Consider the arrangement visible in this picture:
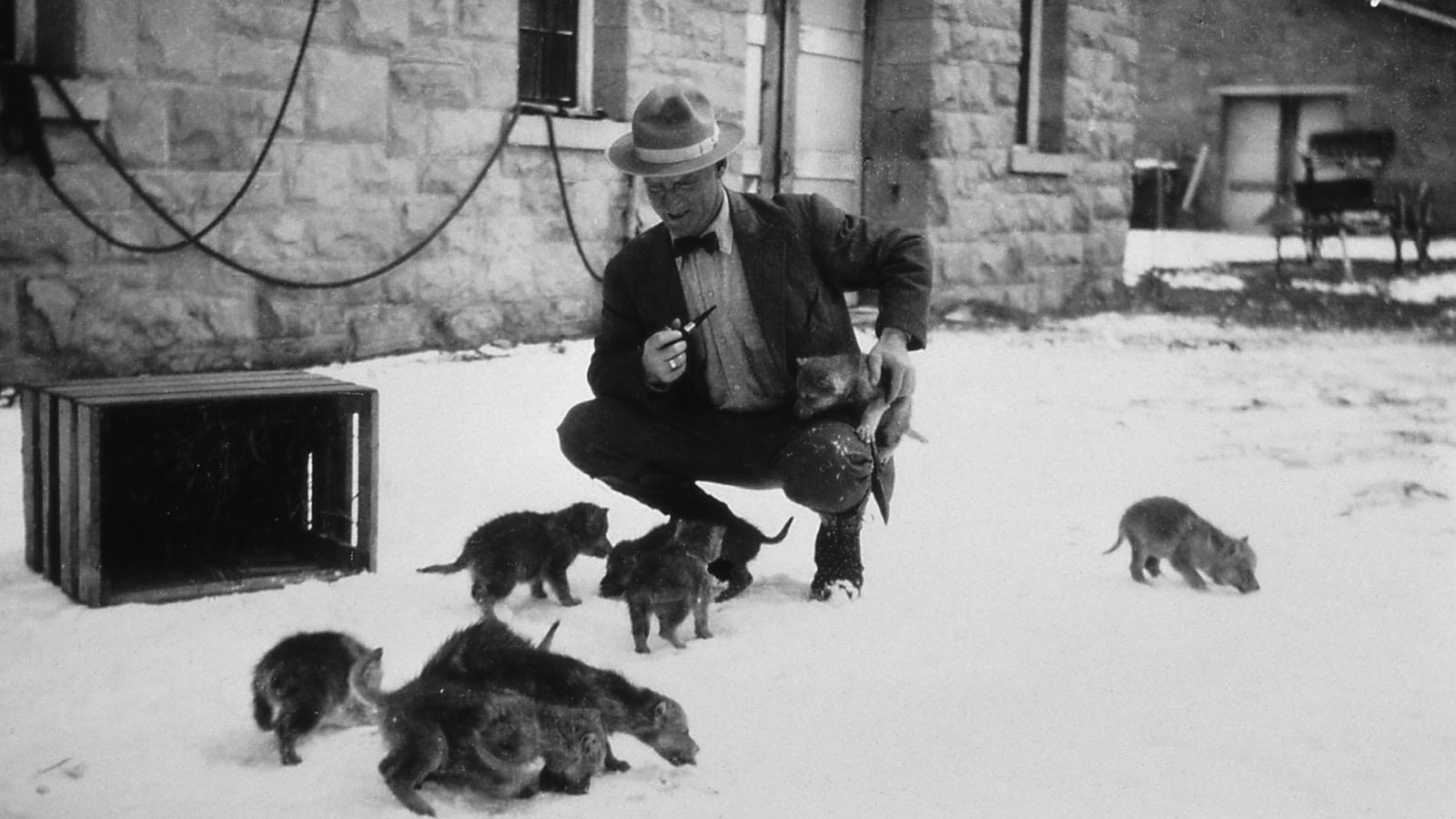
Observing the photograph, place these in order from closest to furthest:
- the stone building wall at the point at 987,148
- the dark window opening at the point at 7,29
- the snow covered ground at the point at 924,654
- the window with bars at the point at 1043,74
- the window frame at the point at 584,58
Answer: the snow covered ground at the point at 924,654 < the dark window opening at the point at 7,29 < the window frame at the point at 584,58 < the stone building wall at the point at 987,148 < the window with bars at the point at 1043,74

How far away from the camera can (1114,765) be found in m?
3.19

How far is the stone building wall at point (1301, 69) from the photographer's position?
78.1 ft

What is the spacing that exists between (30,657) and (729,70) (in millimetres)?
6936

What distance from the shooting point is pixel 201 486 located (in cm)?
460

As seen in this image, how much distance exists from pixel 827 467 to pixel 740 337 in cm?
53

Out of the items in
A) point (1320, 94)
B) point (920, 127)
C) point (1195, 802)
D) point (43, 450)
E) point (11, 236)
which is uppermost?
point (1320, 94)

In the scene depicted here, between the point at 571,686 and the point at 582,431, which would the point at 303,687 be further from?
the point at 582,431

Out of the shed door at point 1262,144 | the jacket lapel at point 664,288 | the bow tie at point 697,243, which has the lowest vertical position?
the jacket lapel at point 664,288

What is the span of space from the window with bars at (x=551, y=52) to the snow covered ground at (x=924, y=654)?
8.89 feet

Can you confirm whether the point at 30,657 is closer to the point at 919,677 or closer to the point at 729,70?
the point at 919,677

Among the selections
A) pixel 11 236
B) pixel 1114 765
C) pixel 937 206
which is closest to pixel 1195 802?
pixel 1114 765

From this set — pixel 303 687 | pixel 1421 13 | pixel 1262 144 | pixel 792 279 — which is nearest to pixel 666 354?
pixel 792 279

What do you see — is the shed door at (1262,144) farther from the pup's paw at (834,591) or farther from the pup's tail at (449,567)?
the pup's tail at (449,567)

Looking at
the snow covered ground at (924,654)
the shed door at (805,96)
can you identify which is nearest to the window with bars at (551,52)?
the shed door at (805,96)
